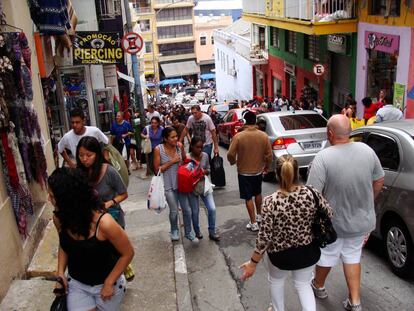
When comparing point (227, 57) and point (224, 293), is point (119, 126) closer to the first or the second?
point (224, 293)

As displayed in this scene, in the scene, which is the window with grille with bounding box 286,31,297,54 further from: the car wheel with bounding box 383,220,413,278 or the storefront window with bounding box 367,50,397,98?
the car wheel with bounding box 383,220,413,278

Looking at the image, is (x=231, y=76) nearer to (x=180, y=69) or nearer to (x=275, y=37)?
(x=275, y=37)

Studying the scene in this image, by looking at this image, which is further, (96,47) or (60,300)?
(96,47)

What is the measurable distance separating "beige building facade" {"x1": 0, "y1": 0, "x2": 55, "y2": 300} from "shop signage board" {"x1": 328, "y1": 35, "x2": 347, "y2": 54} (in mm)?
11699

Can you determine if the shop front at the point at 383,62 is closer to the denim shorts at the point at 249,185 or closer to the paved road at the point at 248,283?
the denim shorts at the point at 249,185

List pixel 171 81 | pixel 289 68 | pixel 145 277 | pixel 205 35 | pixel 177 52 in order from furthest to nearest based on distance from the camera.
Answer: pixel 205 35 < pixel 177 52 < pixel 171 81 < pixel 289 68 < pixel 145 277

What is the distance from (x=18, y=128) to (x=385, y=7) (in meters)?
11.2

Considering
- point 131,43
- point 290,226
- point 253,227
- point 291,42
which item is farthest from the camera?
point 291,42

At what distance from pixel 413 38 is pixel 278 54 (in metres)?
15.0

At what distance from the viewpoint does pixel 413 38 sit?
1230 centimetres

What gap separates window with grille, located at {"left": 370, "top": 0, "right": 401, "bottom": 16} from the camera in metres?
13.2

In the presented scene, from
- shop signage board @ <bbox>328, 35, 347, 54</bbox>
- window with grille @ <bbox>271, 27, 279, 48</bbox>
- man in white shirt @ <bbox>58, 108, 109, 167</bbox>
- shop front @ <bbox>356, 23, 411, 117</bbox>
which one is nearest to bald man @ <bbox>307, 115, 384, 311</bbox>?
man in white shirt @ <bbox>58, 108, 109, 167</bbox>

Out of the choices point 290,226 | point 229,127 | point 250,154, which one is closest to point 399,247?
point 290,226

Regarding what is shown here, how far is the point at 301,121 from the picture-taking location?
1042 cm
